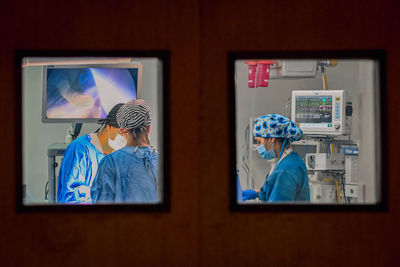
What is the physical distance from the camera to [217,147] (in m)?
2.15

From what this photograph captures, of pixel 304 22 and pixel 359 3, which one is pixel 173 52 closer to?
pixel 304 22

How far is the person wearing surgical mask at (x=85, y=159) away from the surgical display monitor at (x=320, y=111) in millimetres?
1614

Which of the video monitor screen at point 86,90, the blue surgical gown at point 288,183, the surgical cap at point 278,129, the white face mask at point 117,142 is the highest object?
the video monitor screen at point 86,90

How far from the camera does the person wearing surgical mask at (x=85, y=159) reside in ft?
11.0

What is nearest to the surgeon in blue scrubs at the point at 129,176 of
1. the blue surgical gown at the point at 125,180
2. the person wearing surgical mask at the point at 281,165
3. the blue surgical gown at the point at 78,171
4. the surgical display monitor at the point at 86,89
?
the blue surgical gown at the point at 125,180

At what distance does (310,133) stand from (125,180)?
5.94 feet

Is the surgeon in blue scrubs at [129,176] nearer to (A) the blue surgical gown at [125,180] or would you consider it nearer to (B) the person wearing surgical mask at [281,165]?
(A) the blue surgical gown at [125,180]

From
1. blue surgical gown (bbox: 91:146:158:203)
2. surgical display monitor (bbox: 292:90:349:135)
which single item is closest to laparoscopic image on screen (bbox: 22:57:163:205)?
blue surgical gown (bbox: 91:146:158:203)

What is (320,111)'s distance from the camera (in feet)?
13.1

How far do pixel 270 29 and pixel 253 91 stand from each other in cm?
271

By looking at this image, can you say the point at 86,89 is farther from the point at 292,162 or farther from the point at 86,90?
the point at 292,162

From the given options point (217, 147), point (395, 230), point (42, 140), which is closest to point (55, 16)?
point (217, 147)

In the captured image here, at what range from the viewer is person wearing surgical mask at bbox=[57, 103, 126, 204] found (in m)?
3.35

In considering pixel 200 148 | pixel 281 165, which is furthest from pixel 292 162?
pixel 200 148
